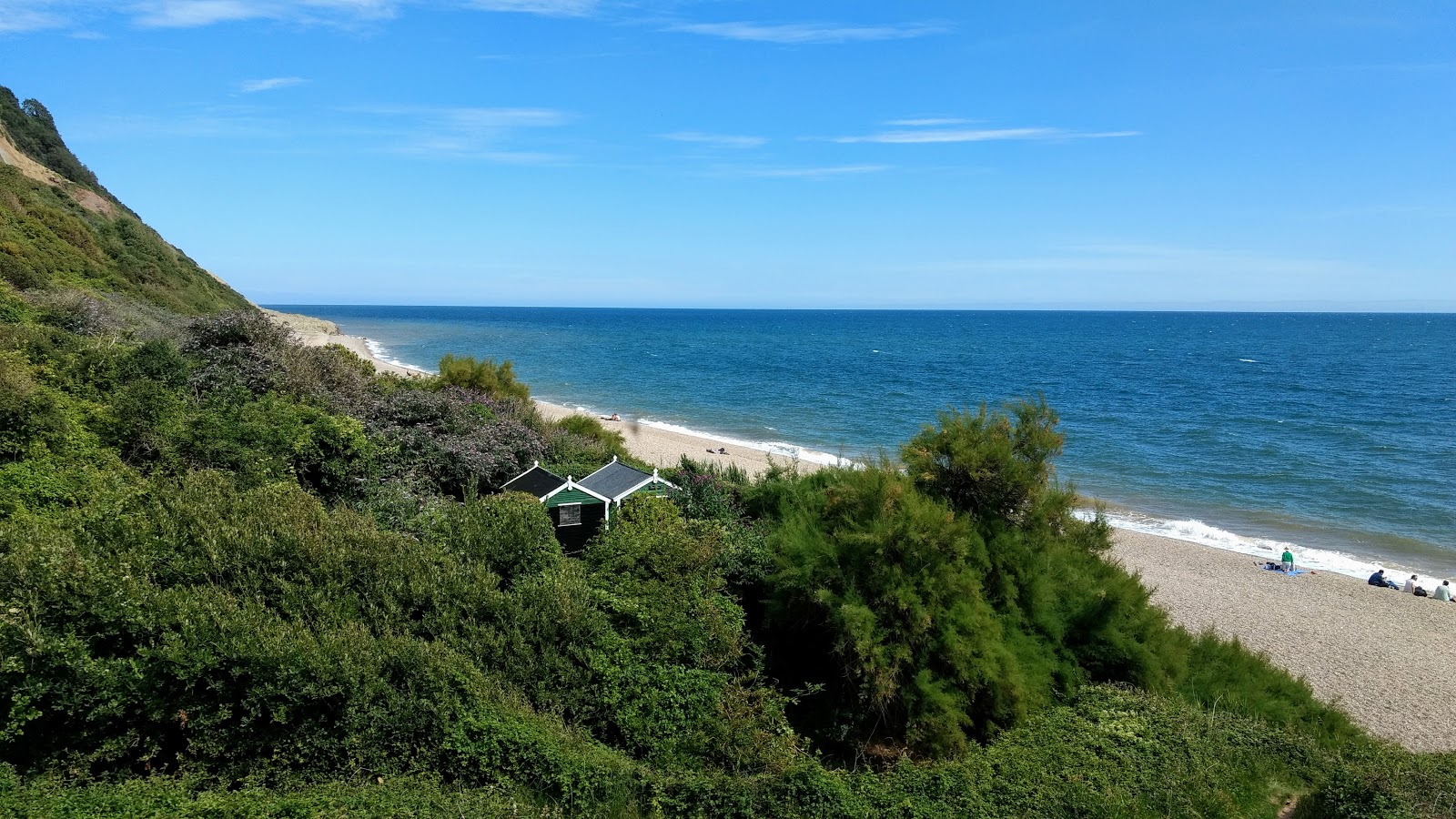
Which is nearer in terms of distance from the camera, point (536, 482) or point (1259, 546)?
point (536, 482)

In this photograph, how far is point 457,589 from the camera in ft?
29.2

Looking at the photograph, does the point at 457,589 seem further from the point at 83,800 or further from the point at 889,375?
the point at 889,375

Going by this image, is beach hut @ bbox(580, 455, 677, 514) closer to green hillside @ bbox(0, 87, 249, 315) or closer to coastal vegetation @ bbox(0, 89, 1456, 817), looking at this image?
coastal vegetation @ bbox(0, 89, 1456, 817)

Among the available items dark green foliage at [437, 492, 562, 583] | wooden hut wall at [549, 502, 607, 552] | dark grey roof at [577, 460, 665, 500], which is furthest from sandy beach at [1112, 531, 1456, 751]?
dark green foliage at [437, 492, 562, 583]

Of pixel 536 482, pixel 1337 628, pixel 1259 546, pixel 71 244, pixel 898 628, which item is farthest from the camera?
pixel 71 244

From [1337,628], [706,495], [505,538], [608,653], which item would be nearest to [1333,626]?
[1337,628]

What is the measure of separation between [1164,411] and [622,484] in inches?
1732

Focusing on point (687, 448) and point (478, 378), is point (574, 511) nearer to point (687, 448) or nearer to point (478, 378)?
point (478, 378)

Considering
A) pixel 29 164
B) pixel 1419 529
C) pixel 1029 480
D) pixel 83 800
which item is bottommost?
pixel 1419 529

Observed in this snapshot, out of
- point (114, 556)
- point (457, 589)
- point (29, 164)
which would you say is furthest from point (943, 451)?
point (29, 164)

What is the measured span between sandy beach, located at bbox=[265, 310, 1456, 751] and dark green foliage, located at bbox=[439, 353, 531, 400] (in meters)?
10.1

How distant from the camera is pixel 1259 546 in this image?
23.6 metres

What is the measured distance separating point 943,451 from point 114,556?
9.87 m

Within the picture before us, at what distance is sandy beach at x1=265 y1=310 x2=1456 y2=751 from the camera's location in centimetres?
1395
